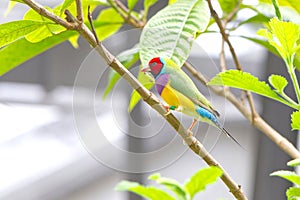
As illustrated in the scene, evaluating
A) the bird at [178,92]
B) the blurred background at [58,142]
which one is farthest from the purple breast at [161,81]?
the blurred background at [58,142]

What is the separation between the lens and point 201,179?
0.22m

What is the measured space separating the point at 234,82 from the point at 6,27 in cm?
16

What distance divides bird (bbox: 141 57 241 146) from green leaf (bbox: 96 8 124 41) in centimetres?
32

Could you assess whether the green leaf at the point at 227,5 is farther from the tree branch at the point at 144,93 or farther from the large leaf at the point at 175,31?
the tree branch at the point at 144,93

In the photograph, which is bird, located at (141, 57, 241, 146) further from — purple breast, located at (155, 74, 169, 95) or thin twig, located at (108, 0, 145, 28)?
thin twig, located at (108, 0, 145, 28)

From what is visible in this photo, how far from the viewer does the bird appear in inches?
11.0

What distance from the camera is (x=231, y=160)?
6.89 feet

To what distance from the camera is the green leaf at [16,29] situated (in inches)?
13.8

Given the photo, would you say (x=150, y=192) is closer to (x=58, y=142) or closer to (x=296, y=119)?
(x=296, y=119)

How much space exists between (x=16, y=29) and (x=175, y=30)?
0.36 feet

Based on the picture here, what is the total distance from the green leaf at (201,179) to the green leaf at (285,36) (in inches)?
5.1

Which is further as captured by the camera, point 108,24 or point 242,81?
point 108,24

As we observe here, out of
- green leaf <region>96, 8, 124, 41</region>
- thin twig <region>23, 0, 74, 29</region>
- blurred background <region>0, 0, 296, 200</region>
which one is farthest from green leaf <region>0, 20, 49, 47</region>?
blurred background <region>0, 0, 296, 200</region>

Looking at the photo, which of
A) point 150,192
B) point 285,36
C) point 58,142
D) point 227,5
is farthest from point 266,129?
point 58,142
